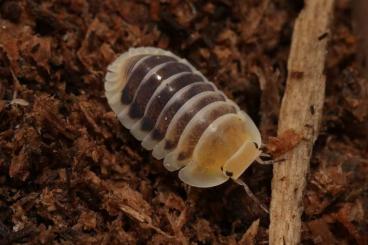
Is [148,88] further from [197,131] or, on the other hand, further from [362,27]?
[362,27]

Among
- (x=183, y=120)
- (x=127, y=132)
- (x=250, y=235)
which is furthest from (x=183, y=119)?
(x=250, y=235)

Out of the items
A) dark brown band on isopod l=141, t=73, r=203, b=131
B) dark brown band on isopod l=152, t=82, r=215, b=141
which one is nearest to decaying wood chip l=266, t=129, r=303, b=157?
dark brown band on isopod l=152, t=82, r=215, b=141

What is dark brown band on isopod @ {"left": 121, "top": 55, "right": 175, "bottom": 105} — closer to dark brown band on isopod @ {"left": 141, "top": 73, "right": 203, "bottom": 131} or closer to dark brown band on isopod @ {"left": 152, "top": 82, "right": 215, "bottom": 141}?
dark brown band on isopod @ {"left": 141, "top": 73, "right": 203, "bottom": 131}

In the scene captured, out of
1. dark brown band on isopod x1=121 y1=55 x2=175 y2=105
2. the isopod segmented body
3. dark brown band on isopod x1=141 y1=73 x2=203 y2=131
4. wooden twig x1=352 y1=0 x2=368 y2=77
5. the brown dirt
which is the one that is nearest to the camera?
the brown dirt

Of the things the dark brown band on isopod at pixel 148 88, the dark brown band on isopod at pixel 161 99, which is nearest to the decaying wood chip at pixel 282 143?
the dark brown band on isopod at pixel 161 99

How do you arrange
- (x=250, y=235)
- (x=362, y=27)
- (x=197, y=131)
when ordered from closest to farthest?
(x=250, y=235), (x=197, y=131), (x=362, y=27)

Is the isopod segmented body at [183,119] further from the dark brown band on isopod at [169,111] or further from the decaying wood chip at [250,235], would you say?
the decaying wood chip at [250,235]

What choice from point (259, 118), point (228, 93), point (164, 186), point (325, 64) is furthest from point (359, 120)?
point (164, 186)
